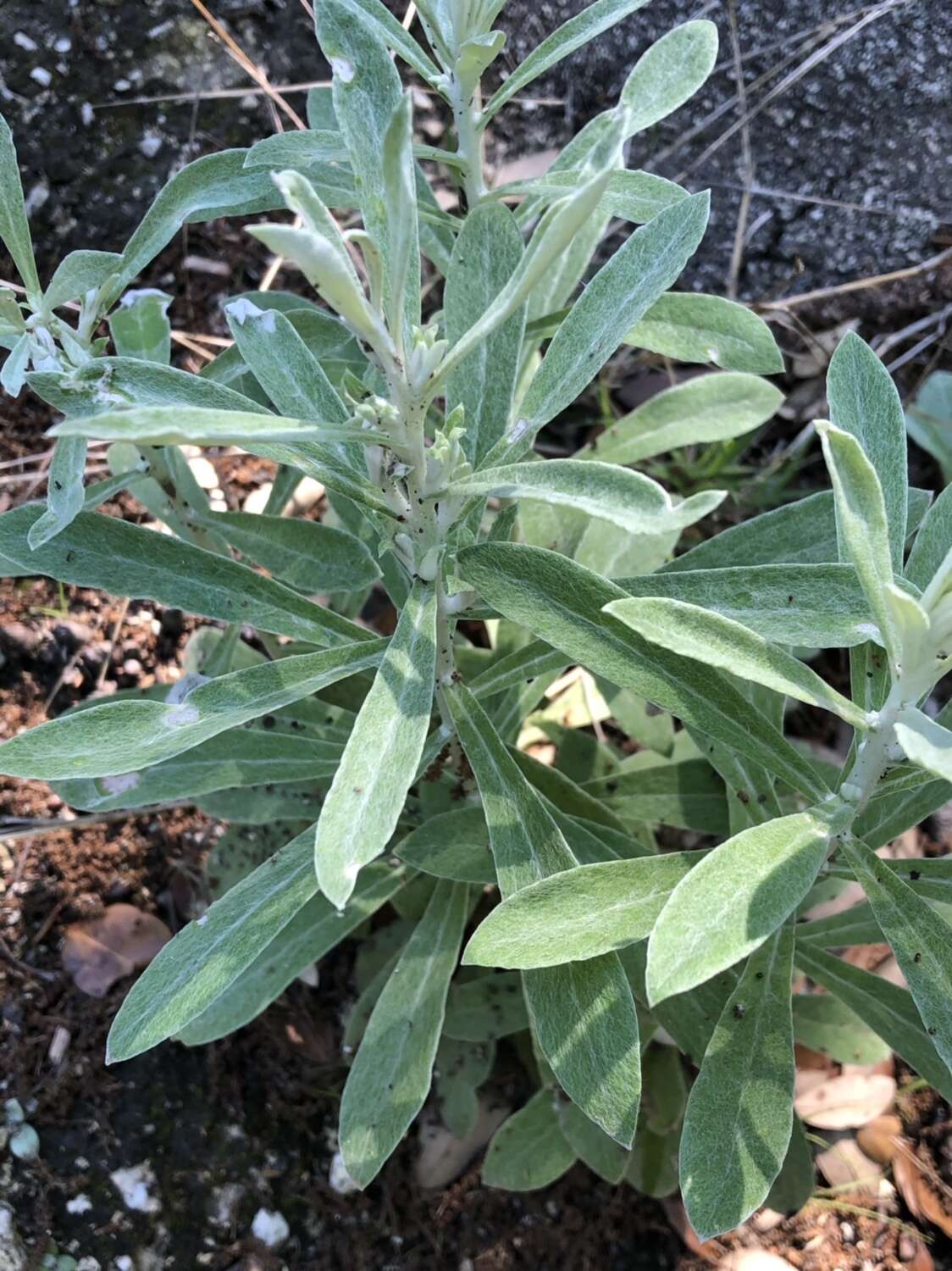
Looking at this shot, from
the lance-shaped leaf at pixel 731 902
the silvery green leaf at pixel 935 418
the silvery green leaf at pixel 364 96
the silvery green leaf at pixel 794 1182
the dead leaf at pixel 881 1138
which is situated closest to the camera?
the lance-shaped leaf at pixel 731 902

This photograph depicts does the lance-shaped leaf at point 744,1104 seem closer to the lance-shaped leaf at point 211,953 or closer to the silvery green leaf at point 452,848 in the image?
the silvery green leaf at point 452,848

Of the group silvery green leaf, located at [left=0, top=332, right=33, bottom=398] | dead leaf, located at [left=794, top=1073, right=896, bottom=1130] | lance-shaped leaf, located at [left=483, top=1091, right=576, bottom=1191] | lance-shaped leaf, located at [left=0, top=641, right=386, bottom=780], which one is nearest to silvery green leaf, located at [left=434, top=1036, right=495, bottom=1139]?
lance-shaped leaf, located at [left=483, top=1091, right=576, bottom=1191]

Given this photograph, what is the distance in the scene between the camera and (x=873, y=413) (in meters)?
1.26

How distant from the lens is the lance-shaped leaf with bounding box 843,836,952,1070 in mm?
1186

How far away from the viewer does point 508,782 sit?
1.33m

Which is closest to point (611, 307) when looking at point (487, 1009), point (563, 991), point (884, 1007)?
point (563, 991)

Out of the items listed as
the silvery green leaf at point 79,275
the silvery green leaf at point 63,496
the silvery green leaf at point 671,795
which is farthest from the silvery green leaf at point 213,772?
the silvery green leaf at point 79,275

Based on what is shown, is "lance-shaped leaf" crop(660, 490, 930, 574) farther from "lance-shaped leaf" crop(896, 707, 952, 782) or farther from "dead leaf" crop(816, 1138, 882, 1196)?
"dead leaf" crop(816, 1138, 882, 1196)

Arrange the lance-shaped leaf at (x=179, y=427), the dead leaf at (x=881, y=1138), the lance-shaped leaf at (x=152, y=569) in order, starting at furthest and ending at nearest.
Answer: the dead leaf at (x=881, y=1138)
the lance-shaped leaf at (x=152, y=569)
the lance-shaped leaf at (x=179, y=427)

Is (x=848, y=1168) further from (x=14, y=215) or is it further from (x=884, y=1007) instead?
(x=14, y=215)

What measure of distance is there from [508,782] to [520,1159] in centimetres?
91

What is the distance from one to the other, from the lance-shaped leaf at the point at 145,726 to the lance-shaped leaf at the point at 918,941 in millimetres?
717

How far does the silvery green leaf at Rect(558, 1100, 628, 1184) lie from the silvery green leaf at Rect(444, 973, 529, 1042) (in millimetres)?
181

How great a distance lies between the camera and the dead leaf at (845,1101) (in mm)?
2078
